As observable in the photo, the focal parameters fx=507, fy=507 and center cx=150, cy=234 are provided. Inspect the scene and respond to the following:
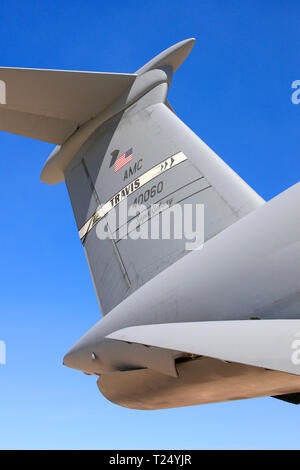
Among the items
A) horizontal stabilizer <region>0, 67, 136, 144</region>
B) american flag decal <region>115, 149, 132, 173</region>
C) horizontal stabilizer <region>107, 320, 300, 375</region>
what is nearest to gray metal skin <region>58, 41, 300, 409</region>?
horizontal stabilizer <region>107, 320, 300, 375</region>

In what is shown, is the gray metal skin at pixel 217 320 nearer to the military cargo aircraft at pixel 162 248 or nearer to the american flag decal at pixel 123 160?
the military cargo aircraft at pixel 162 248

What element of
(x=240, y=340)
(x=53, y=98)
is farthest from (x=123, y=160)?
(x=240, y=340)

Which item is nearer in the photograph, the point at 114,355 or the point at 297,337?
the point at 297,337

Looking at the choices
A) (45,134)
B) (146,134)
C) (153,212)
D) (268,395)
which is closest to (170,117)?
(146,134)

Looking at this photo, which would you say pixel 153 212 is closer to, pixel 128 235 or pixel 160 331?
pixel 128 235

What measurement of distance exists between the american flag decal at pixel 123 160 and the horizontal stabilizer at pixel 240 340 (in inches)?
89.9

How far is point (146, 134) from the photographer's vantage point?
4.79 metres

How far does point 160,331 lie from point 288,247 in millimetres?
855

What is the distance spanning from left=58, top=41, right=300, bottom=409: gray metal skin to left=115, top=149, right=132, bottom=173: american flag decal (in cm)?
100

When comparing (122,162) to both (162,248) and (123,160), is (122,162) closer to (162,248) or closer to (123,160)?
(123,160)

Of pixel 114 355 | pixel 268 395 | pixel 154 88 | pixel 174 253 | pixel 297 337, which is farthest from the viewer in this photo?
pixel 154 88

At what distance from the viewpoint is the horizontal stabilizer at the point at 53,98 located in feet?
15.5

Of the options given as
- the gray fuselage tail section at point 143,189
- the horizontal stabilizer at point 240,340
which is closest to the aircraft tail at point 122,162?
the gray fuselage tail section at point 143,189

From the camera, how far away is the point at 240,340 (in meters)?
2.42
